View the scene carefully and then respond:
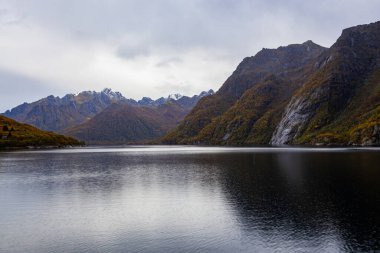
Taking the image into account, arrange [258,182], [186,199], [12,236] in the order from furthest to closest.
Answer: [258,182], [186,199], [12,236]

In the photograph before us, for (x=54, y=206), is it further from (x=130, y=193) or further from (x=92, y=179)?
(x=92, y=179)

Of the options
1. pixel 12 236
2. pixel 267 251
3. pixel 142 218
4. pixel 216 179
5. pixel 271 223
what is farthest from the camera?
pixel 216 179

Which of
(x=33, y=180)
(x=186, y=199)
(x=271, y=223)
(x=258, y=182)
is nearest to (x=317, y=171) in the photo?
(x=258, y=182)

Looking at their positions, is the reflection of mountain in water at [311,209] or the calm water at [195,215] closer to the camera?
the calm water at [195,215]

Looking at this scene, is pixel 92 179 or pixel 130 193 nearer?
pixel 130 193

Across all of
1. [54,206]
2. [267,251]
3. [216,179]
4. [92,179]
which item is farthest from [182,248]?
[92,179]

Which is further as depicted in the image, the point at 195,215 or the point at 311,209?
the point at 311,209

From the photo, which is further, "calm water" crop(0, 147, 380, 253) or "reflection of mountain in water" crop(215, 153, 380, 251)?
"reflection of mountain in water" crop(215, 153, 380, 251)

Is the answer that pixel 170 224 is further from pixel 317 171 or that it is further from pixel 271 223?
pixel 317 171

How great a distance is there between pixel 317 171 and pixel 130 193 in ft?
186

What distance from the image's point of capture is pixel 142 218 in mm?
50312

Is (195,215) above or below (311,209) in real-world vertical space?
below

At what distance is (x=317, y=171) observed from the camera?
99.9 m

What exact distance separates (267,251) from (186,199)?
96.4 feet
